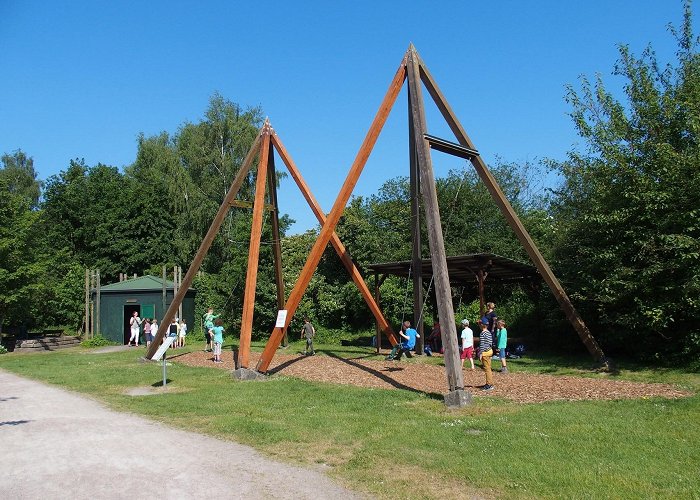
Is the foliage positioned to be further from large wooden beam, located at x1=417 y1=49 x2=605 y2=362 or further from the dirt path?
the dirt path

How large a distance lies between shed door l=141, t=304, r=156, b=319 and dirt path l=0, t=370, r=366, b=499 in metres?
20.7

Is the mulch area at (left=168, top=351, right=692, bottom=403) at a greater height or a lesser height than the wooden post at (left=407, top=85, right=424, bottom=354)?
lesser

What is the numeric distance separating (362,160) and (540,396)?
21.5ft

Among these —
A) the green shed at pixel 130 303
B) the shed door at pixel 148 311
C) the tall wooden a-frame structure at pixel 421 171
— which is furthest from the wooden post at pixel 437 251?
the shed door at pixel 148 311

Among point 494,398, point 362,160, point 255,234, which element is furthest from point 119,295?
point 494,398

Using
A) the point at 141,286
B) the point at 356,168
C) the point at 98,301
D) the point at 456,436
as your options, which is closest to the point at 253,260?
the point at 356,168

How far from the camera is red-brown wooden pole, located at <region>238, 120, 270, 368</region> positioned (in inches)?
588

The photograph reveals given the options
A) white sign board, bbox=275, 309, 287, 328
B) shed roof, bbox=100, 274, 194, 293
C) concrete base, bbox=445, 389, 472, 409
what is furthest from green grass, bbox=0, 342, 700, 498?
shed roof, bbox=100, 274, 194, 293

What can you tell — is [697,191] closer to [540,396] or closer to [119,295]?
[540,396]

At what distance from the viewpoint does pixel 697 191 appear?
1370 centimetres

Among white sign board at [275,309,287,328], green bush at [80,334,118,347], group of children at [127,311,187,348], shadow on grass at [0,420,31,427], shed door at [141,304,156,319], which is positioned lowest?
shadow on grass at [0,420,31,427]

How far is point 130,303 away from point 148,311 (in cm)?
121

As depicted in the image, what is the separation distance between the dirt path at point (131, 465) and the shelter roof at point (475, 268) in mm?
10358

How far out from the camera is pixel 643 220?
14852 millimetres
